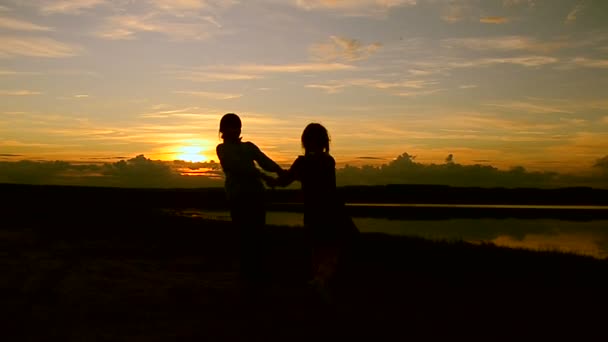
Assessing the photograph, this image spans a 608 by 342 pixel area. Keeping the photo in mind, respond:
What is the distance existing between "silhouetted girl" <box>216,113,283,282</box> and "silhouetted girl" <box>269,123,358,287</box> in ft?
2.34

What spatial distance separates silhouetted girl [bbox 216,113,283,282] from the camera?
23.4 ft

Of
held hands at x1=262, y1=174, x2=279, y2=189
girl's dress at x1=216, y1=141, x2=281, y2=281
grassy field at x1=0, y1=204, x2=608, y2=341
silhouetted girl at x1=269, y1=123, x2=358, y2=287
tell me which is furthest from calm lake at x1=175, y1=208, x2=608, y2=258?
silhouetted girl at x1=269, y1=123, x2=358, y2=287

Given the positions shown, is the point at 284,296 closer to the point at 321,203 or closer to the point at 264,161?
the point at 264,161

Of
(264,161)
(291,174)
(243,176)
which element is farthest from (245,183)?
(291,174)

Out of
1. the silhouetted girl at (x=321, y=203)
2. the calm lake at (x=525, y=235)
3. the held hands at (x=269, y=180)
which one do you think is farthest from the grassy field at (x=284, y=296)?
the calm lake at (x=525, y=235)

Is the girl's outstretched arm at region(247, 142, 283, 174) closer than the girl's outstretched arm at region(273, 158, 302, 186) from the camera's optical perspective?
No

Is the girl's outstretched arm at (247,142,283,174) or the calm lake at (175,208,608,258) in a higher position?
the girl's outstretched arm at (247,142,283,174)

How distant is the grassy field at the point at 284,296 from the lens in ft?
20.5

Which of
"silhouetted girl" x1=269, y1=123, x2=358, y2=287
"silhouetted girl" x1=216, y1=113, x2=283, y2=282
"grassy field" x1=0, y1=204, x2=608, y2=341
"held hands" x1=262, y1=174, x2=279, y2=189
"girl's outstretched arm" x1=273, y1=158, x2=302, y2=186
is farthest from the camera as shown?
"held hands" x1=262, y1=174, x2=279, y2=189

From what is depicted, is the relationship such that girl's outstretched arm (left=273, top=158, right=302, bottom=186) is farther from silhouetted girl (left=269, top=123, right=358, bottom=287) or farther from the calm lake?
the calm lake

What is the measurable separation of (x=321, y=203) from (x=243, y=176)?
1.08 meters

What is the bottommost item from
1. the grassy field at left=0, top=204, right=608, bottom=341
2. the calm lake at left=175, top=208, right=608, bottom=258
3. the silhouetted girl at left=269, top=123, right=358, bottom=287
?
the calm lake at left=175, top=208, right=608, bottom=258

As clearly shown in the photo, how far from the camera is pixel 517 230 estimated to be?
121ft

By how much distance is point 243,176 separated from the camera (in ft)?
23.5
